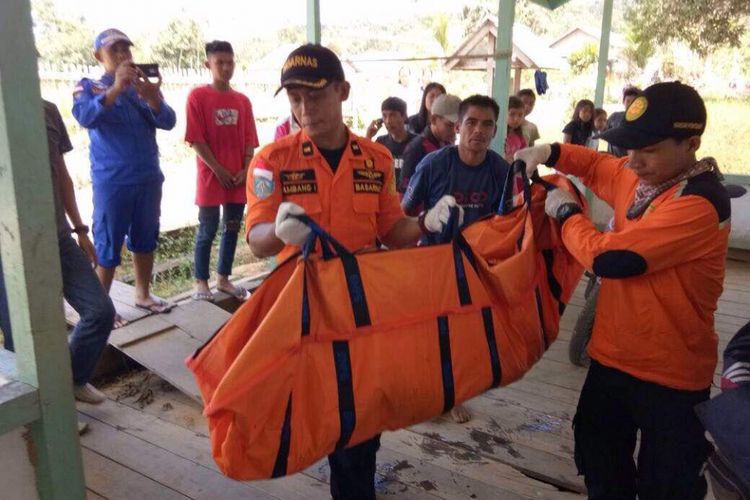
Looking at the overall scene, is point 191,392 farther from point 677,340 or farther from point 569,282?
point 677,340

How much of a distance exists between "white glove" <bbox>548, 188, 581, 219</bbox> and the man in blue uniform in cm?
239

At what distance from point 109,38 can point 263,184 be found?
6.82 feet

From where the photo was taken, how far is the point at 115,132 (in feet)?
10.3

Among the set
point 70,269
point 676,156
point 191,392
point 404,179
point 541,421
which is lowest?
point 541,421

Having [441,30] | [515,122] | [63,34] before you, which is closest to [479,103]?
[515,122]

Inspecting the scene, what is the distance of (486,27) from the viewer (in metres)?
10.3

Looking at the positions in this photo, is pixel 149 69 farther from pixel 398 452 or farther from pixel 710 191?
pixel 710 191

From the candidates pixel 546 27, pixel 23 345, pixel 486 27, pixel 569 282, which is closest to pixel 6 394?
pixel 23 345

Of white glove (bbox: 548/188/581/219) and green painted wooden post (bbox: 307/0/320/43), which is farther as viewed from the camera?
green painted wooden post (bbox: 307/0/320/43)

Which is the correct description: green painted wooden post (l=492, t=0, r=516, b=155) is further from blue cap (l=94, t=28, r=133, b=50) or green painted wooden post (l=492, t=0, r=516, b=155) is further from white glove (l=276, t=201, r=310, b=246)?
white glove (l=276, t=201, r=310, b=246)

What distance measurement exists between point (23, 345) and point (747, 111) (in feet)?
29.0

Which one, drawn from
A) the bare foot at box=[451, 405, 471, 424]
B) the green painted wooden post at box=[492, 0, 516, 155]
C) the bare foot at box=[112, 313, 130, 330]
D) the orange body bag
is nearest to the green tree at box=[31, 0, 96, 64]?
the bare foot at box=[112, 313, 130, 330]

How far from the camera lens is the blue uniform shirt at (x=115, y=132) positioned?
3.02 m

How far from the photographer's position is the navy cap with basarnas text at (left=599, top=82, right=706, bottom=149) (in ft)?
4.80
